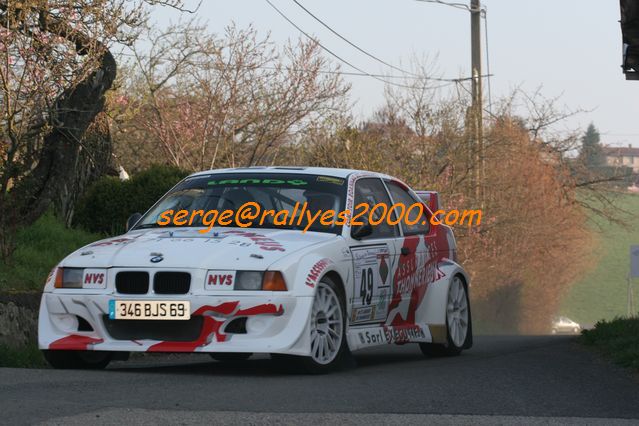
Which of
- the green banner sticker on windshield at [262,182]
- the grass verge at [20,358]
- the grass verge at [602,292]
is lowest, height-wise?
the grass verge at [602,292]

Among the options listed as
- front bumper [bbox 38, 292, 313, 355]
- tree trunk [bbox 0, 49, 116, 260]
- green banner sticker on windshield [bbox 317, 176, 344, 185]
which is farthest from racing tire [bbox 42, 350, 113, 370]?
tree trunk [bbox 0, 49, 116, 260]

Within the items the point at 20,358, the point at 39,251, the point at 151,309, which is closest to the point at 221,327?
the point at 151,309

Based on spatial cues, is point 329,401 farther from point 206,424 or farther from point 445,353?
point 445,353

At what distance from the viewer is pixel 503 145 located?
38281 mm

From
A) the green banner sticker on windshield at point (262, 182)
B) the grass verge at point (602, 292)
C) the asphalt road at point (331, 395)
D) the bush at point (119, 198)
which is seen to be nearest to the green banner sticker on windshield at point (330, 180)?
the green banner sticker on windshield at point (262, 182)

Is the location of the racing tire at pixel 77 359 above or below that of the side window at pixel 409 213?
below

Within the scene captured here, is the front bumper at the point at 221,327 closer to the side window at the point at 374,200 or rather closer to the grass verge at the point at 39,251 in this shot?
the side window at the point at 374,200

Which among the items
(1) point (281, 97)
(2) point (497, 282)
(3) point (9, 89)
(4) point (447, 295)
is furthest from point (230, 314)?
(2) point (497, 282)

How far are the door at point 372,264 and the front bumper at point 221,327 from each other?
3.66ft

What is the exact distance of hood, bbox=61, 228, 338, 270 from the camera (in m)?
9.37

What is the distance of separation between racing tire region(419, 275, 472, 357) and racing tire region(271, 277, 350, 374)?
2.50 metres

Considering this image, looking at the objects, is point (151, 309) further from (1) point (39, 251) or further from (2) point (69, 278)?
(1) point (39, 251)

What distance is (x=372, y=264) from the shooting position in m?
10.9

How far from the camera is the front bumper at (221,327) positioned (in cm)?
924
